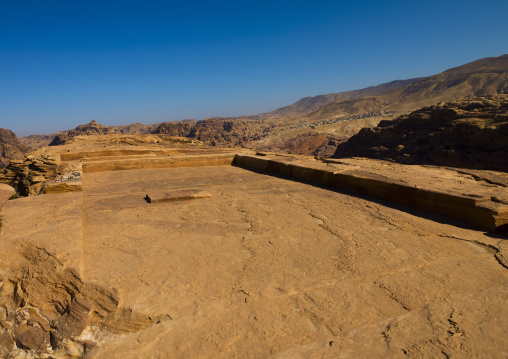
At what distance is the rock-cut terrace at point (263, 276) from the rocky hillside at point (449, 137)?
610 inches

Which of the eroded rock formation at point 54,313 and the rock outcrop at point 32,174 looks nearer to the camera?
the eroded rock formation at point 54,313

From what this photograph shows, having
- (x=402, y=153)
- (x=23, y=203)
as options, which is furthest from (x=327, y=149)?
(x=23, y=203)

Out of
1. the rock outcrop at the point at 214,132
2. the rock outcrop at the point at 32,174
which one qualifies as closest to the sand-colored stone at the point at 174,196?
the rock outcrop at the point at 32,174

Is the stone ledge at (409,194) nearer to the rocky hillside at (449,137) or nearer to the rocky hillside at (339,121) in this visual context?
the rocky hillside at (449,137)

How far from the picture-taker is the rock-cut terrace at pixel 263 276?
5.12 ft

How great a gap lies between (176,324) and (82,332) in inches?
20.7

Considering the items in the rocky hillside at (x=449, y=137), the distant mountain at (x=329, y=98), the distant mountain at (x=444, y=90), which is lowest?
the rocky hillside at (x=449, y=137)

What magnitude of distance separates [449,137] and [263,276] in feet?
67.7

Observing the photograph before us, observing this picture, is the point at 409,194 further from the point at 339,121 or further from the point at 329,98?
the point at 329,98

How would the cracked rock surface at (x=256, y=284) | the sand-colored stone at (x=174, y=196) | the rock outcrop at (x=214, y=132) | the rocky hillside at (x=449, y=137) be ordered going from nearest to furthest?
1. the cracked rock surface at (x=256, y=284)
2. the sand-colored stone at (x=174, y=196)
3. the rocky hillside at (x=449, y=137)
4. the rock outcrop at (x=214, y=132)

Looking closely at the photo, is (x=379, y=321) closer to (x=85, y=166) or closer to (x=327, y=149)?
(x=85, y=166)

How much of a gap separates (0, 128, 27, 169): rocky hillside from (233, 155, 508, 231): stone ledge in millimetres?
33864

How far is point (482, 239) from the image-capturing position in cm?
268

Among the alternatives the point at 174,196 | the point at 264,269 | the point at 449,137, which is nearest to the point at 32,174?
the point at 174,196
